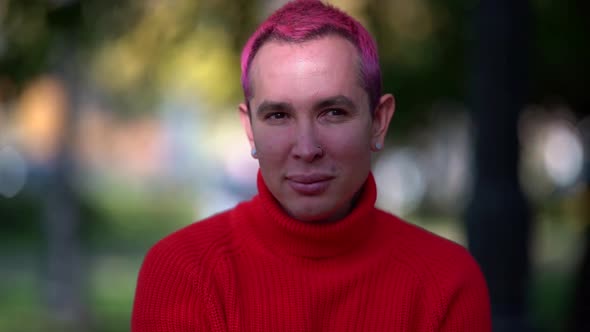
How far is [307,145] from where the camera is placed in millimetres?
2195

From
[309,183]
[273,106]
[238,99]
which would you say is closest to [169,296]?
[309,183]

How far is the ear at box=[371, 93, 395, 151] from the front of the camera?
241 cm

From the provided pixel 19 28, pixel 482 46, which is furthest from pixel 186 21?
pixel 482 46

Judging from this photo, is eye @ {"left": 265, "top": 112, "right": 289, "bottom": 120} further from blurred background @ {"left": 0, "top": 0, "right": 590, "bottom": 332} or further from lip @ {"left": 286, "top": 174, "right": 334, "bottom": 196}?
blurred background @ {"left": 0, "top": 0, "right": 590, "bottom": 332}

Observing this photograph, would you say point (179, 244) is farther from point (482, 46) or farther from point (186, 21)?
point (186, 21)

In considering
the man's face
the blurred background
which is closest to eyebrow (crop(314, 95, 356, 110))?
the man's face

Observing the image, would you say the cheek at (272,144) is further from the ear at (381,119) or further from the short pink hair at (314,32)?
the ear at (381,119)

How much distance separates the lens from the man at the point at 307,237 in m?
2.24

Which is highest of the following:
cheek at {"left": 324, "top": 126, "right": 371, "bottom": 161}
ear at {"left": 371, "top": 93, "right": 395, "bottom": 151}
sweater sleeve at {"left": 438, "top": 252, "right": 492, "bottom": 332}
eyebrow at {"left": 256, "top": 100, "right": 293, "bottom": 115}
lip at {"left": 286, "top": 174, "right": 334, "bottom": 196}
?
eyebrow at {"left": 256, "top": 100, "right": 293, "bottom": 115}

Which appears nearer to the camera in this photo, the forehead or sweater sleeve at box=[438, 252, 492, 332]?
the forehead

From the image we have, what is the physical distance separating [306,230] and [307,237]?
0.02 m

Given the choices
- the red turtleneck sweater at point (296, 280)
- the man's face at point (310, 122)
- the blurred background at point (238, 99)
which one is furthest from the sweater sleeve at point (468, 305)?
the blurred background at point (238, 99)

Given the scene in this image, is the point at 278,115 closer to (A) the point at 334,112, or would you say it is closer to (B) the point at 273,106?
(B) the point at 273,106

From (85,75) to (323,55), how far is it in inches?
297
